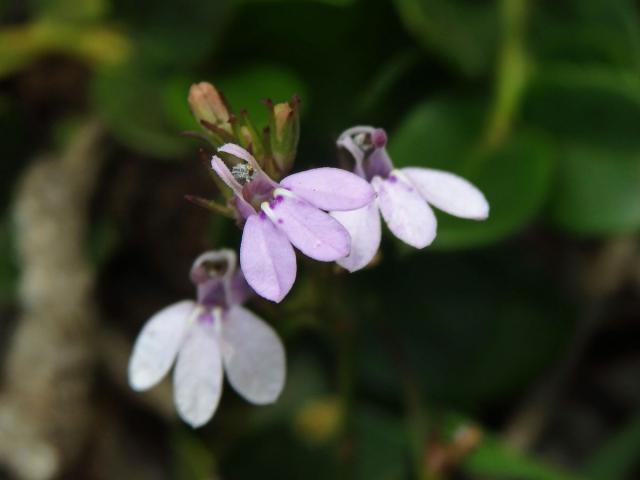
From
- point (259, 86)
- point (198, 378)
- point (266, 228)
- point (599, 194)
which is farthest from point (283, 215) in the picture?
point (599, 194)

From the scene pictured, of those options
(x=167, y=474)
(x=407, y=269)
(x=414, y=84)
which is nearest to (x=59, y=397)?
(x=167, y=474)

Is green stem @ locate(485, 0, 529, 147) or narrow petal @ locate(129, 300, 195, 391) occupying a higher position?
green stem @ locate(485, 0, 529, 147)

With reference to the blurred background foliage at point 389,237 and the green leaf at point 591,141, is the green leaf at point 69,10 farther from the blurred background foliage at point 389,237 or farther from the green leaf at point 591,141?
the green leaf at point 591,141

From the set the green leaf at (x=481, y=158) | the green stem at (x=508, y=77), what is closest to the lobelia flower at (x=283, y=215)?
the green leaf at (x=481, y=158)

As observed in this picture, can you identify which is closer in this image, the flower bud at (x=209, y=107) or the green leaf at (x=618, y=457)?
the flower bud at (x=209, y=107)

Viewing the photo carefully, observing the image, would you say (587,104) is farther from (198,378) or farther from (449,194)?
(198,378)

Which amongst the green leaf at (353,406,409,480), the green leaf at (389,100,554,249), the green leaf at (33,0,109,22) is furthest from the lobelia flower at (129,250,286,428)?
the green leaf at (33,0,109,22)

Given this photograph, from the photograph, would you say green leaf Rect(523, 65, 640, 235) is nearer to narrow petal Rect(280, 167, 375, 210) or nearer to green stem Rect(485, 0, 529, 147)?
green stem Rect(485, 0, 529, 147)

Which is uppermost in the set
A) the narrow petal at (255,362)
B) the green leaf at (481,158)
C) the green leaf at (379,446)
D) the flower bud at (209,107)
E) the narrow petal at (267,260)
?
the flower bud at (209,107)
